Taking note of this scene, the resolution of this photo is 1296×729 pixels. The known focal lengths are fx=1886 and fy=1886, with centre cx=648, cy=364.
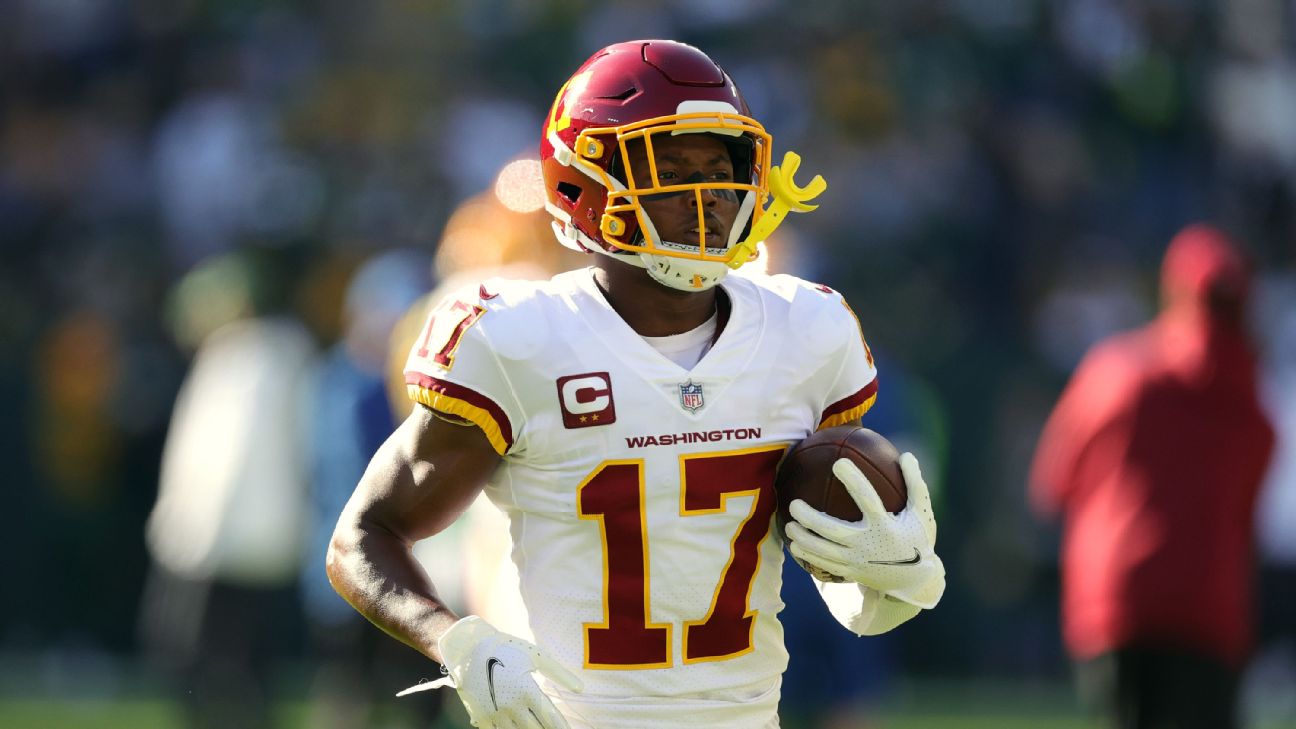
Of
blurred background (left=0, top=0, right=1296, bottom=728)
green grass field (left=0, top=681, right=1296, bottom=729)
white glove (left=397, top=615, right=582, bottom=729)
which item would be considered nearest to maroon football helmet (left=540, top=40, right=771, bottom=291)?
white glove (left=397, top=615, right=582, bottom=729)

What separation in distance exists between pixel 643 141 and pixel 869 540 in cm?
69

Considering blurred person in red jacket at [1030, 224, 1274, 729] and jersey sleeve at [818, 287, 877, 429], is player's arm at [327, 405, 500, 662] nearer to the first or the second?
jersey sleeve at [818, 287, 877, 429]

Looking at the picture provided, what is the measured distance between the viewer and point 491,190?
303 inches

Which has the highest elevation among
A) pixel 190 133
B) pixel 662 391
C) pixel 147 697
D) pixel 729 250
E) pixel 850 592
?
pixel 190 133

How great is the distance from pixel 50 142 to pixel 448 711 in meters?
5.68

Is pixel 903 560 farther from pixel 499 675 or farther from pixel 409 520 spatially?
pixel 409 520

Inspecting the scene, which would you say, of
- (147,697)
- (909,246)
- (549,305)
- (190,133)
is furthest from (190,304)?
(549,305)

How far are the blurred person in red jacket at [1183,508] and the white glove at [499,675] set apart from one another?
11.6 ft

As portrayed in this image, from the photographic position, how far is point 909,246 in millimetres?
9805

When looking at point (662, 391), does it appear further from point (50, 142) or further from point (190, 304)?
point (50, 142)

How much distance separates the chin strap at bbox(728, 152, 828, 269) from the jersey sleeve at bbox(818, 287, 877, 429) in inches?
6.6

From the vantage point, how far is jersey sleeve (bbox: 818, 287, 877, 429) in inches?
117

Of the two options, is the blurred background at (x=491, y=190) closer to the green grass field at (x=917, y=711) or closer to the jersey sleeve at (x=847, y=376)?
the green grass field at (x=917, y=711)

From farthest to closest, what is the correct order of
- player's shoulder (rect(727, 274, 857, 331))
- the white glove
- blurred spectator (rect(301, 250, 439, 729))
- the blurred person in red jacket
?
1. blurred spectator (rect(301, 250, 439, 729))
2. the blurred person in red jacket
3. player's shoulder (rect(727, 274, 857, 331))
4. the white glove
